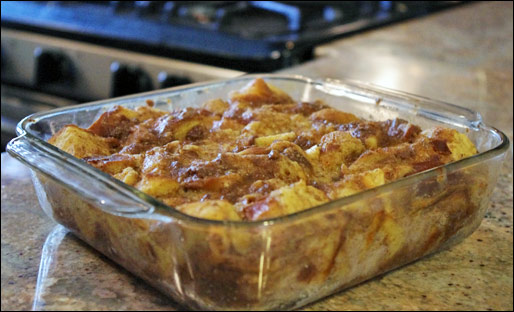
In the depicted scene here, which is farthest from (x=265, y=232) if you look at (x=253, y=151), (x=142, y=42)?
(x=142, y=42)

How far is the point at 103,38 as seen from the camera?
232 centimetres

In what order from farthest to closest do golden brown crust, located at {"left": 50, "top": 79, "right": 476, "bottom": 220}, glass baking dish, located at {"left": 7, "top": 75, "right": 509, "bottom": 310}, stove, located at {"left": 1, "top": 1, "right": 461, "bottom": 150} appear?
stove, located at {"left": 1, "top": 1, "right": 461, "bottom": 150} → golden brown crust, located at {"left": 50, "top": 79, "right": 476, "bottom": 220} → glass baking dish, located at {"left": 7, "top": 75, "right": 509, "bottom": 310}

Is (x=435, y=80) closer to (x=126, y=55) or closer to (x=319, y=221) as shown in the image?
(x=126, y=55)

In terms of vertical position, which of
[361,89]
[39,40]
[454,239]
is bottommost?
[39,40]

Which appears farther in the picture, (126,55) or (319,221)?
(126,55)

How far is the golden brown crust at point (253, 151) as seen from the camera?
77 cm

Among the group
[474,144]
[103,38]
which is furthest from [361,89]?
[103,38]

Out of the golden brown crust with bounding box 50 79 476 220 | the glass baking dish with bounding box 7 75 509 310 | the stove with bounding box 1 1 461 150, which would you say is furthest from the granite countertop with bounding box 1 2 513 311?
the stove with bounding box 1 1 461 150

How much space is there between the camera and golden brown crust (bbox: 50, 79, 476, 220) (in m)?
0.77

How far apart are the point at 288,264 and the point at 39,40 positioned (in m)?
2.04

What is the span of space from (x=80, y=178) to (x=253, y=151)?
0.76 ft

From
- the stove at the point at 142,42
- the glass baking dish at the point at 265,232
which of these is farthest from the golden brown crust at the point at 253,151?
the stove at the point at 142,42

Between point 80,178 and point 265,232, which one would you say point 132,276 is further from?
point 265,232

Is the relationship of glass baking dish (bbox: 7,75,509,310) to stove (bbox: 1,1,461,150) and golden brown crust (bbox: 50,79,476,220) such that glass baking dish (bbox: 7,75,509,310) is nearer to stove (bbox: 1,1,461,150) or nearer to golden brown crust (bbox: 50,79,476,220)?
golden brown crust (bbox: 50,79,476,220)
